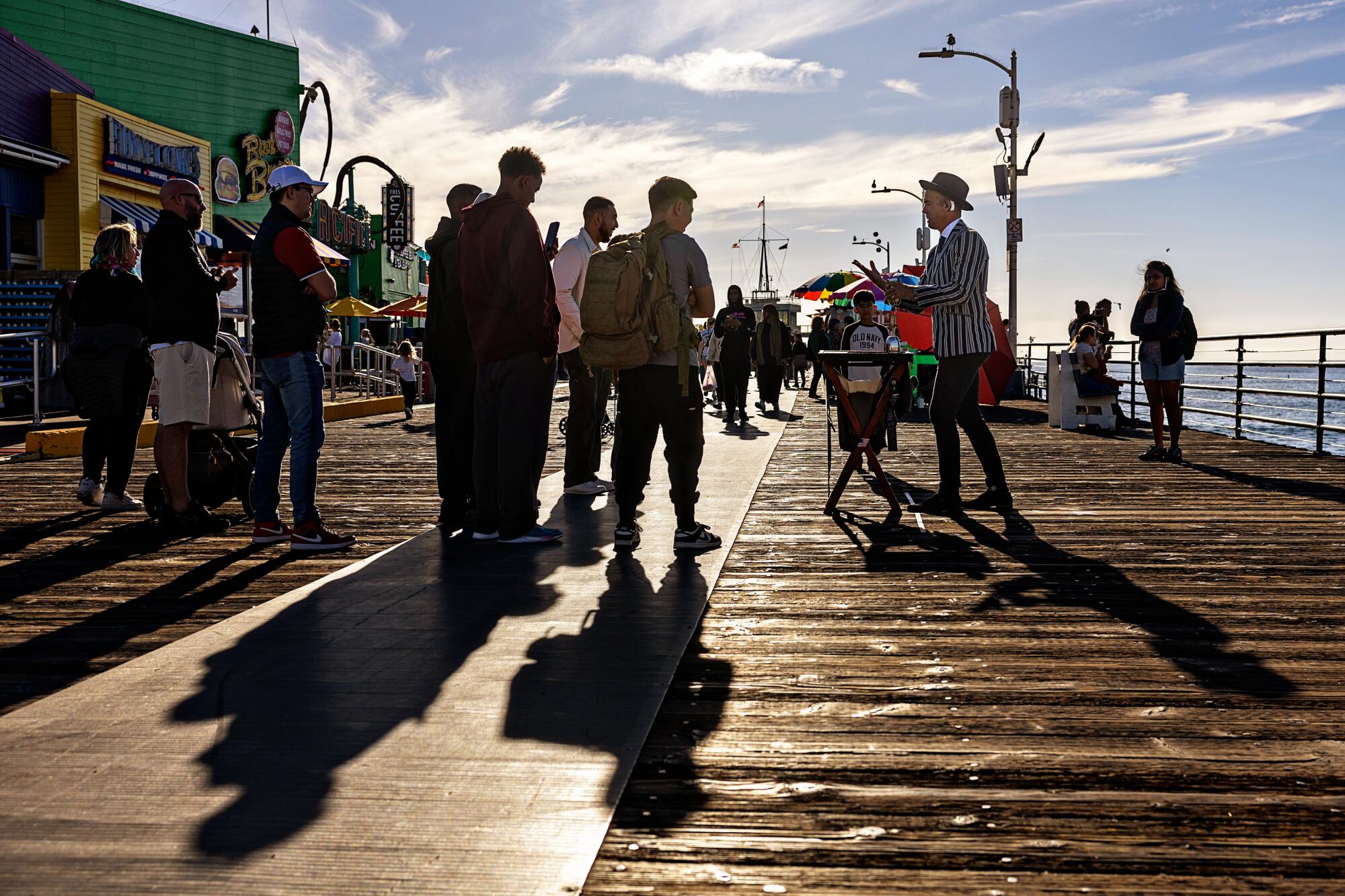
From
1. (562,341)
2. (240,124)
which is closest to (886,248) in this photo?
(240,124)

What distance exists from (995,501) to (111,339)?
18.8ft

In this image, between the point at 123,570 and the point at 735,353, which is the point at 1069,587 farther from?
the point at 735,353

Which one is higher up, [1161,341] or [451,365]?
[1161,341]

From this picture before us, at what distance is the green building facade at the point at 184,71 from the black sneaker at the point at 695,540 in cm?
2650

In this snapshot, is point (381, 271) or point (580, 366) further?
point (381, 271)

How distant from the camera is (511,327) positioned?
629 cm

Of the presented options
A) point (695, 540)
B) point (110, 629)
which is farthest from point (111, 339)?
point (695, 540)

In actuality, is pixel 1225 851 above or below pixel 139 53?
below

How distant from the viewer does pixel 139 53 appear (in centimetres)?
3030

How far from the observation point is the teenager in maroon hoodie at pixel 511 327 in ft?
20.6

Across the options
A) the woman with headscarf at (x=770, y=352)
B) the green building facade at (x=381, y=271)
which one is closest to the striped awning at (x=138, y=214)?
the woman with headscarf at (x=770, y=352)

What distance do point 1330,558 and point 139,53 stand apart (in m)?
30.8

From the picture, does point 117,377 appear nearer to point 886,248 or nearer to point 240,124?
point 240,124

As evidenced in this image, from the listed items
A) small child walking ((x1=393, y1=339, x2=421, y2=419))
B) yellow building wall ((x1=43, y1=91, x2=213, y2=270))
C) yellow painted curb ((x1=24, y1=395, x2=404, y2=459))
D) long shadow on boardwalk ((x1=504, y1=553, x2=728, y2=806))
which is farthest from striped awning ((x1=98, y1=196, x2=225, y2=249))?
long shadow on boardwalk ((x1=504, y1=553, x2=728, y2=806))
